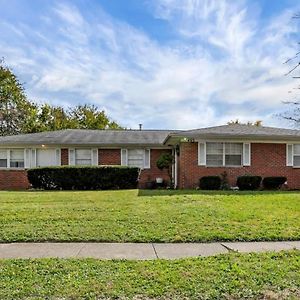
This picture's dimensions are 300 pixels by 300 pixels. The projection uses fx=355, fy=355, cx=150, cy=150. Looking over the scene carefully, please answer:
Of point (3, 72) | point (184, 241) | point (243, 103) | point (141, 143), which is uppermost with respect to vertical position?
point (3, 72)

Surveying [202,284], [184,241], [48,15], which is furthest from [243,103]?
[202,284]

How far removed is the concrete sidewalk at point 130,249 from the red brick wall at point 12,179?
48.7 feet

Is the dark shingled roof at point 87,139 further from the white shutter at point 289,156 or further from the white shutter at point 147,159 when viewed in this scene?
the white shutter at point 289,156

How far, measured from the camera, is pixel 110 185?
17.6 m

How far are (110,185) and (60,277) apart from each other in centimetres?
1277

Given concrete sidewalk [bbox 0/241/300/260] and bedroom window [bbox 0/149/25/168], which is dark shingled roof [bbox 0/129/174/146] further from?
concrete sidewalk [bbox 0/241/300/260]

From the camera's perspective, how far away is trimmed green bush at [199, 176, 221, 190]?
17.1 m

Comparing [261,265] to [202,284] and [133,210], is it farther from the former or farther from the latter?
[133,210]

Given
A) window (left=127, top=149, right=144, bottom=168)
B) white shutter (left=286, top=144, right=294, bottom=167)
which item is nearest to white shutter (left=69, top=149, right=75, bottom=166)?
window (left=127, top=149, right=144, bottom=168)

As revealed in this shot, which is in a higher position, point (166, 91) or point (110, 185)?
point (166, 91)

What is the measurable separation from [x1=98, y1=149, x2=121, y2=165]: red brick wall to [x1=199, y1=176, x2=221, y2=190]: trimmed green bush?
610 cm

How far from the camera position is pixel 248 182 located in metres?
17.2

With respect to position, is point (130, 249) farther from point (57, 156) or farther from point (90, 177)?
point (57, 156)

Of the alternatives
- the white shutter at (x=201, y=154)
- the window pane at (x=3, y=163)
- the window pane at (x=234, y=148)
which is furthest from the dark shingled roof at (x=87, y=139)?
the window pane at (x=234, y=148)
